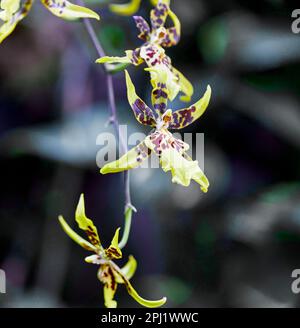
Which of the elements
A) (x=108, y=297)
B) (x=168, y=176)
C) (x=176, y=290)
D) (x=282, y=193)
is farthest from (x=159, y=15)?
(x=176, y=290)

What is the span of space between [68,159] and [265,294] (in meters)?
0.87

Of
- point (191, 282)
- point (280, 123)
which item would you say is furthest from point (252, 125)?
point (191, 282)

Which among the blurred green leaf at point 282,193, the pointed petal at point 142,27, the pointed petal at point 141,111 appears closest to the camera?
the pointed petal at point 141,111

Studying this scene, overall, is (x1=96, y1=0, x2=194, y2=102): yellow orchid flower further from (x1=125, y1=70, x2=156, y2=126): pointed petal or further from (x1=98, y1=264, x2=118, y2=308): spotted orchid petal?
(x1=98, y1=264, x2=118, y2=308): spotted orchid petal

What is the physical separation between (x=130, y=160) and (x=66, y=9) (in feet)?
1.14

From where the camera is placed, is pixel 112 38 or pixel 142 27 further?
pixel 112 38

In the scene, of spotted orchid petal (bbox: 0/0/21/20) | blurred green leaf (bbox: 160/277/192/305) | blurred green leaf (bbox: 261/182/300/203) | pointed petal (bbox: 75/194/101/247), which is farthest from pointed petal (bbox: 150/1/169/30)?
blurred green leaf (bbox: 160/277/192/305)

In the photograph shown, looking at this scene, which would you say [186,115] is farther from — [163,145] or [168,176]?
[168,176]

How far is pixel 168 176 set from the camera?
7.70 ft

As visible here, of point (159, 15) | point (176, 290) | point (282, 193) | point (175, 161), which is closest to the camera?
point (175, 161)

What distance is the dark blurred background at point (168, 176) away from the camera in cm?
233

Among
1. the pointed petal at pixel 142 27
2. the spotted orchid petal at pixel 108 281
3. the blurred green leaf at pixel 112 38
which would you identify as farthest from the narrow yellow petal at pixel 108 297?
the blurred green leaf at pixel 112 38

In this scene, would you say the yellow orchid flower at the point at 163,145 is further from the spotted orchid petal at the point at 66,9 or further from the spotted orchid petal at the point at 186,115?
the spotted orchid petal at the point at 66,9

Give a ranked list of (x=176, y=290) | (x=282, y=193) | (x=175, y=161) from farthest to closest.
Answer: (x=176, y=290) → (x=282, y=193) → (x=175, y=161)
